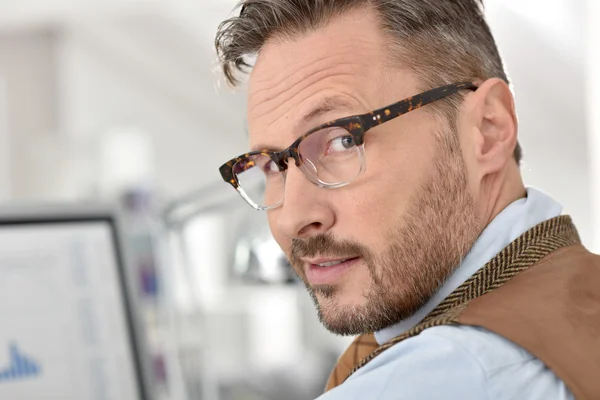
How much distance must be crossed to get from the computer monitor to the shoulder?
26.3 inches

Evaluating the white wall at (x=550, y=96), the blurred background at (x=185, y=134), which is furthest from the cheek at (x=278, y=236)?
the white wall at (x=550, y=96)

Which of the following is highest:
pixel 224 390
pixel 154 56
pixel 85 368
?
pixel 154 56

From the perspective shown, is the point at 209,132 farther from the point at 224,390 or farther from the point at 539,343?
the point at 539,343

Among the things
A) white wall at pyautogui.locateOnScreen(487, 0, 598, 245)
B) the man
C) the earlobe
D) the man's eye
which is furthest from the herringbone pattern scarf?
white wall at pyautogui.locateOnScreen(487, 0, 598, 245)

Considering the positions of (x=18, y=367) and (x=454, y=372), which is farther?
(x=18, y=367)

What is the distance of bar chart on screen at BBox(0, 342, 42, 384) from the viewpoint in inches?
47.2

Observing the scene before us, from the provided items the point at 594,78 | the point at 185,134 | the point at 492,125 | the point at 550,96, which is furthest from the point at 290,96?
the point at 185,134

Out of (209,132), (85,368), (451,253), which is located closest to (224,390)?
(85,368)

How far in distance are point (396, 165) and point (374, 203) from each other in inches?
2.1

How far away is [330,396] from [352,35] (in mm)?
451

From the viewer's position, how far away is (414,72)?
957mm

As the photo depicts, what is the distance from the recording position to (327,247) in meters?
0.92

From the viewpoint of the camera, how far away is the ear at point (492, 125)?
3.12 ft

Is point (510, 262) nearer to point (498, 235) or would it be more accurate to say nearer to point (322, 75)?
point (498, 235)
